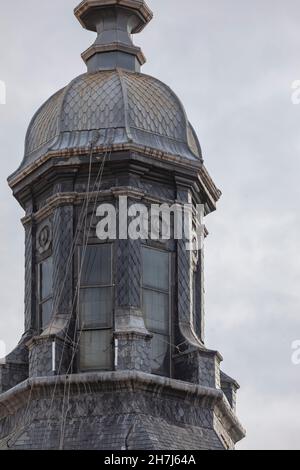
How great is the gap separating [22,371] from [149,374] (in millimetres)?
4440

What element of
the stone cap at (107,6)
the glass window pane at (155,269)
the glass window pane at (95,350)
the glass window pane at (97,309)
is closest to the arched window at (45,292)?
the glass window pane at (97,309)

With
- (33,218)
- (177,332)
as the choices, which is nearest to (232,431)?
(177,332)

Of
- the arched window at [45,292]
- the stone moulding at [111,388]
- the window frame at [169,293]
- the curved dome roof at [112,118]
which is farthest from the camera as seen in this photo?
the curved dome roof at [112,118]

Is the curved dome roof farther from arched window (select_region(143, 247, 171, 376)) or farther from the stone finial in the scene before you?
arched window (select_region(143, 247, 171, 376))

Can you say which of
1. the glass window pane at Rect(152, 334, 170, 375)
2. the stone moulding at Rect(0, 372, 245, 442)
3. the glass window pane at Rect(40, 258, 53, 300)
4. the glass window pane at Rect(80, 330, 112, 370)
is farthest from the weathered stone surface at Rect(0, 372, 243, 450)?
the glass window pane at Rect(40, 258, 53, 300)

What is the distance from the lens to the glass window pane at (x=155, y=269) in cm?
7706

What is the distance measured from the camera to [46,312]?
3056 inches

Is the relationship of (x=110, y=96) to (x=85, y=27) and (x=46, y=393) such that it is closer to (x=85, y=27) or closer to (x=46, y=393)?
(x=85, y=27)

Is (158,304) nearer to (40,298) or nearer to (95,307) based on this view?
(95,307)

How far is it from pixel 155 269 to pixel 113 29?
25.8 ft

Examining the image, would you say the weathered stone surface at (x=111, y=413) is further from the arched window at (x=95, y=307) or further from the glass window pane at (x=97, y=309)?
the glass window pane at (x=97, y=309)

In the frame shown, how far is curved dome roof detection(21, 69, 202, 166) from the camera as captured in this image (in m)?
77.8

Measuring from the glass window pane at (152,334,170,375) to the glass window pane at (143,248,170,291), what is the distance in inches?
58.1

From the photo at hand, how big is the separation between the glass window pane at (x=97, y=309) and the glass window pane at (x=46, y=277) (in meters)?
1.30
